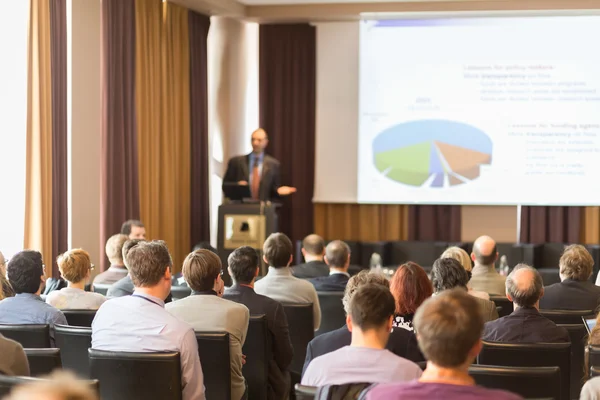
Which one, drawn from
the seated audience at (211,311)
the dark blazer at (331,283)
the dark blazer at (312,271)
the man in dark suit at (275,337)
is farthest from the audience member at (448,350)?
the dark blazer at (312,271)

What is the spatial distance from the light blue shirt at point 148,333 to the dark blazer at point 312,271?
2813 mm

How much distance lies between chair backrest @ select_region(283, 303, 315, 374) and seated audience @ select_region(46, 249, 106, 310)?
39.8 inches

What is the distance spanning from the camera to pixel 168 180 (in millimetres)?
8984

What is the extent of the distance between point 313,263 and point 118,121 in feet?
9.08

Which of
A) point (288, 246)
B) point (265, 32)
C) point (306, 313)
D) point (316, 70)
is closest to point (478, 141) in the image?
point (316, 70)

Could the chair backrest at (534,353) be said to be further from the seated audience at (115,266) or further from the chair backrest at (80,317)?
the seated audience at (115,266)

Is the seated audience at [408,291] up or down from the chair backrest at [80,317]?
up

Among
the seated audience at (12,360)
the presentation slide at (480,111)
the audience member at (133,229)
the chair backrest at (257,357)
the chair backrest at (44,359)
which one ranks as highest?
the presentation slide at (480,111)

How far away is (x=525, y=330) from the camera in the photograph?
373 centimetres

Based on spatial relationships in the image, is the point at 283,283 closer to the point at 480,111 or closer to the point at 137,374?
the point at 137,374

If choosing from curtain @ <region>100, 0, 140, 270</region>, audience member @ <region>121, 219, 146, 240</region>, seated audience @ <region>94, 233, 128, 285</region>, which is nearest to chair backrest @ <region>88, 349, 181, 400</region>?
seated audience @ <region>94, 233, 128, 285</region>

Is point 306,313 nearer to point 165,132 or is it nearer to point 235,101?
point 165,132

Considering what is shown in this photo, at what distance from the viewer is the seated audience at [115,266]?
208 inches

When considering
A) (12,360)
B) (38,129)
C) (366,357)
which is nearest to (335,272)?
(38,129)
